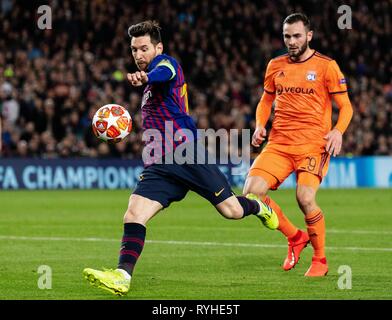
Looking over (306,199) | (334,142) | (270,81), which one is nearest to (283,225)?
(306,199)

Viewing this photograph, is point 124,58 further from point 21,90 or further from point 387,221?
point 387,221

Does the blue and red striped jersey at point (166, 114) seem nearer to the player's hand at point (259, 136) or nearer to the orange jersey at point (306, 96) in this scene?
the player's hand at point (259, 136)

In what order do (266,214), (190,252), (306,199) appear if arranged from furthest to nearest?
(190,252) < (306,199) < (266,214)

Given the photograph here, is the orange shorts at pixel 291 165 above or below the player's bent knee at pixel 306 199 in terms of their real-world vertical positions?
above

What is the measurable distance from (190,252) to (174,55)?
18.9m

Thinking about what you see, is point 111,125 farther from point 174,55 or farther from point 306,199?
point 174,55

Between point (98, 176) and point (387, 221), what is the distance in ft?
38.3

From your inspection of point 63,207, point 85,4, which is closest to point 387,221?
point 63,207

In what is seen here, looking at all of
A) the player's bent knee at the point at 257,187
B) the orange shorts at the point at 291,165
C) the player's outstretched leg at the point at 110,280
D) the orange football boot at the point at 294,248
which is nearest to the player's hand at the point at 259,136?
the orange shorts at the point at 291,165

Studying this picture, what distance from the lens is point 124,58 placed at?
97.9 ft

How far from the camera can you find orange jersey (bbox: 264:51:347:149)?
35.5 feet

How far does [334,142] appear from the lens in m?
10.4

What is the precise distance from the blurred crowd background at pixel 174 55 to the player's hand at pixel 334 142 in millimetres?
16713

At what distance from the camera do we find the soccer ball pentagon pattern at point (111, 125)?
32.0 feet
